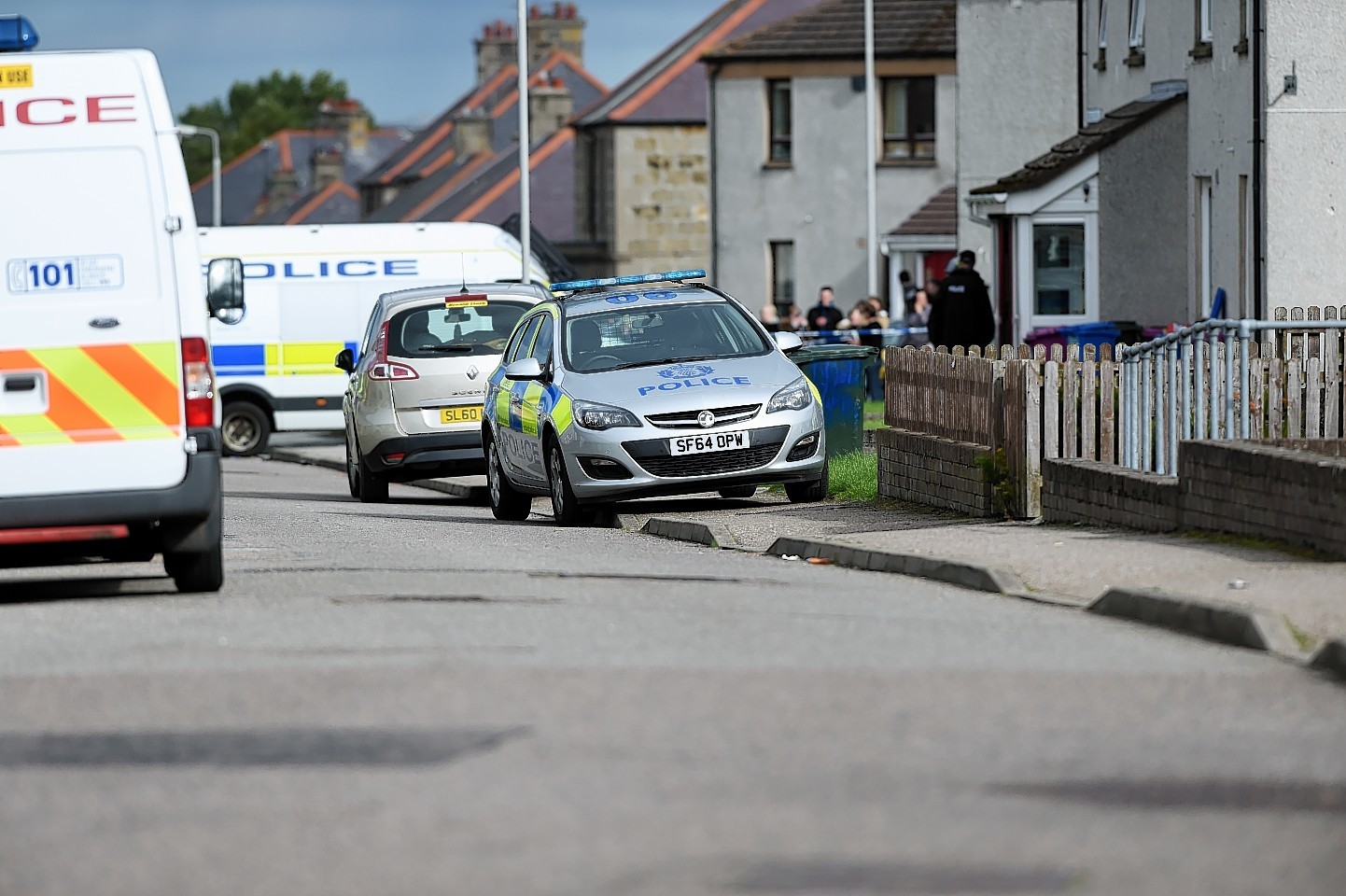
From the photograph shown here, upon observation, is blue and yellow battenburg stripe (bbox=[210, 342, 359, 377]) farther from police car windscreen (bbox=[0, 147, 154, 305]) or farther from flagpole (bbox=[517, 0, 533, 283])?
police car windscreen (bbox=[0, 147, 154, 305])

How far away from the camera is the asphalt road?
573 centimetres

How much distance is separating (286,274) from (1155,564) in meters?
21.5

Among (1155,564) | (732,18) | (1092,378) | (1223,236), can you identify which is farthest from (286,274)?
(732,18)

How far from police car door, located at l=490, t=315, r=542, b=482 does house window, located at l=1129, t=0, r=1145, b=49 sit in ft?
48.2

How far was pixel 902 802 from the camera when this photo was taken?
636 centimetres

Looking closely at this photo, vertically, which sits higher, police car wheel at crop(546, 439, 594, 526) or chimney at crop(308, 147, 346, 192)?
chimney at crop(308, 147, 346, 192)

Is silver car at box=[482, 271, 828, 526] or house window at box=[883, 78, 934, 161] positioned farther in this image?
house window at box=[883, 78, 934, 161]

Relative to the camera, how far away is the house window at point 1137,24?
3136 cm

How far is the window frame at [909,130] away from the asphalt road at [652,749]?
42.6m

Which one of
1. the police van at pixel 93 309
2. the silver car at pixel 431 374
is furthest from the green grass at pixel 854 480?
the police van at pixel 93 309

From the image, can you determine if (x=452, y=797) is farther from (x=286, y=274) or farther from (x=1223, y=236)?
(x=286, y=274)

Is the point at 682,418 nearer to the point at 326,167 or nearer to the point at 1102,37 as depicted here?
the point at 1102,37

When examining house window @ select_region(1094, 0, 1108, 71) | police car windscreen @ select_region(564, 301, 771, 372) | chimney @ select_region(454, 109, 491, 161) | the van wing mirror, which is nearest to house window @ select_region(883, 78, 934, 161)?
house window @ select_region(1094, 0, 1108, 71)

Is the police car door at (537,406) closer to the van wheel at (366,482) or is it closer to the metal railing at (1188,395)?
the van wheel at (366,482)
